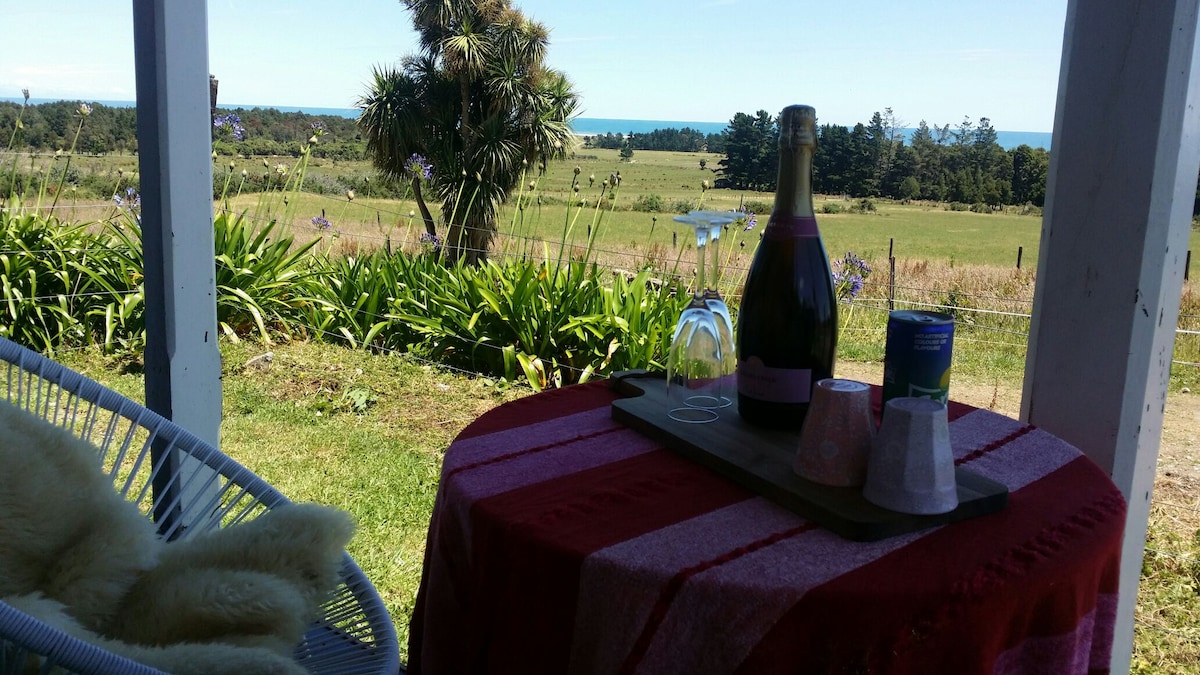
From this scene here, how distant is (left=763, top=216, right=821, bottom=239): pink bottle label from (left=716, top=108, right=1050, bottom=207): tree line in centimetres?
251

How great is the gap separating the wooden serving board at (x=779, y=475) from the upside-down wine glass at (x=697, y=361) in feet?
0.08

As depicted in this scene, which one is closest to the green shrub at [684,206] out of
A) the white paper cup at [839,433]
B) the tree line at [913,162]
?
the tree line at [913,162]

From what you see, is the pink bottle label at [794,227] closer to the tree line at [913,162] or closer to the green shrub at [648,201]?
the tree line at [913,162]

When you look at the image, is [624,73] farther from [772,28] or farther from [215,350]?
[215,350]

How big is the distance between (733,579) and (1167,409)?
3395 mm

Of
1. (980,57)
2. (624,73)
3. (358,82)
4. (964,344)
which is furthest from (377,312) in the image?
(624,73)

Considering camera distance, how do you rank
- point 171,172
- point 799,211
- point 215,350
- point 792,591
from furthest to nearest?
point 215,350 → point 171,172 → point 799,211 → point 792,591

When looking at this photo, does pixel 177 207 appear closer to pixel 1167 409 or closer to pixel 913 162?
pixel 1167 409

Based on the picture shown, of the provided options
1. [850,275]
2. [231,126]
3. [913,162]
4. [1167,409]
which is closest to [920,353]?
[1167,409]

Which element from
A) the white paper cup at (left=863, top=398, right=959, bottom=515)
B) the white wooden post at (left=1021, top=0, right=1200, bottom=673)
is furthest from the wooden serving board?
the white wooden post at (left=1021, top=0, right=1200, bottom=673)

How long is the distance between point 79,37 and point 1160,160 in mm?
7287

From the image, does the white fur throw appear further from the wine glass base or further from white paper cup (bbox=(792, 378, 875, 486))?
white paper cup (bbox=(792, 378, 875, 486))

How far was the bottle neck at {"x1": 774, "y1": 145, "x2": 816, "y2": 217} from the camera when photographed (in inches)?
37.3

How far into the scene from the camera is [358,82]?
16.5 m
